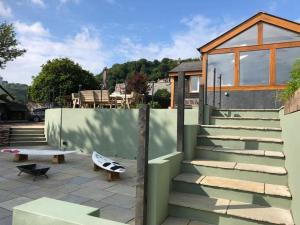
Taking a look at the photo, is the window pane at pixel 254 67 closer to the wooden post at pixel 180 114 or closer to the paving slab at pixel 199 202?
the wooden post at pixel 180 114

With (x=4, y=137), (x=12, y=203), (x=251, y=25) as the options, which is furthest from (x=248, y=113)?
(x=4, y=137)

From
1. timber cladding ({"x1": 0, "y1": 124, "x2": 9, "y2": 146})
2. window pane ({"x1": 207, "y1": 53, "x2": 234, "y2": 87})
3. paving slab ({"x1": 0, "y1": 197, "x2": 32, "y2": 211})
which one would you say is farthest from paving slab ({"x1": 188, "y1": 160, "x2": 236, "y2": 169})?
timber cladding ({"x1": 0, "y1": 124, "x2": 9, "y2": 146})

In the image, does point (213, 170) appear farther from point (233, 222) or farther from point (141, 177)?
point (141, 177)

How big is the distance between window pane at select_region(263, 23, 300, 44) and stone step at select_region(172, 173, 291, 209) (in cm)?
809

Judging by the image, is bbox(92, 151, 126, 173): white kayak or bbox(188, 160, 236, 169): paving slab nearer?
bbox(188, 160, 236, 169): paving slab

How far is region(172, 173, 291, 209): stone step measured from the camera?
320cm

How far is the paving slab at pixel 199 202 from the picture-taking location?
3175mm

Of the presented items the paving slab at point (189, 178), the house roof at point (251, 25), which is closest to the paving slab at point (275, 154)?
the paving slab at point (189, 178)

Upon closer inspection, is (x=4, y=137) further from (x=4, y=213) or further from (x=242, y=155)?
(x=242, y=155)

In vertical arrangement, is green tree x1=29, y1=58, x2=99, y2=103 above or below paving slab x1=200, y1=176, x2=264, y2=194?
above

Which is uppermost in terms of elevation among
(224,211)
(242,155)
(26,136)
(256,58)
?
(256,58)

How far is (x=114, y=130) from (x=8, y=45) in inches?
449

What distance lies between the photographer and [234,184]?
3500 mm

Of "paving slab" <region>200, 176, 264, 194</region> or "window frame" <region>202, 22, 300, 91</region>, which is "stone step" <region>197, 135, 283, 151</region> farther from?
"window frame" <region>202, 22, 300, 91</region>
